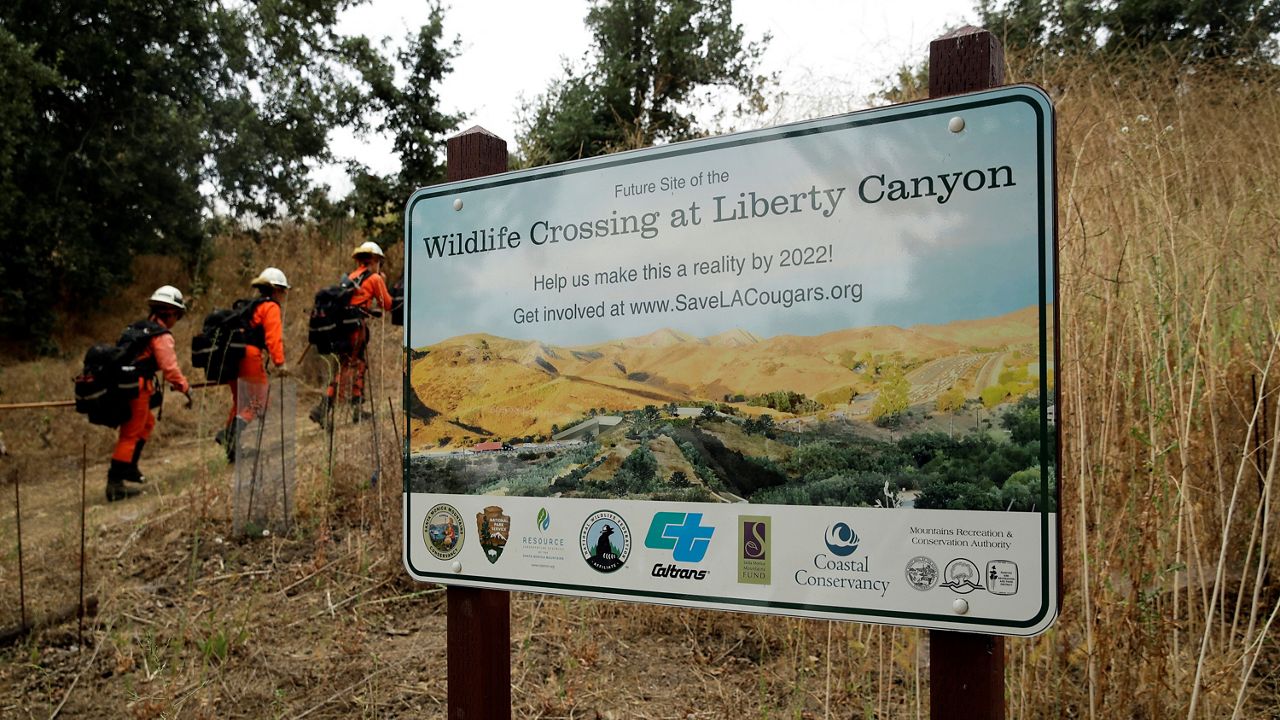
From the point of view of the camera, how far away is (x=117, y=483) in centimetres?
706

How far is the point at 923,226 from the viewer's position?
1.60 meters

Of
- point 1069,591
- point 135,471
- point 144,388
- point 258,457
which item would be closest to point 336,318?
point 144,388

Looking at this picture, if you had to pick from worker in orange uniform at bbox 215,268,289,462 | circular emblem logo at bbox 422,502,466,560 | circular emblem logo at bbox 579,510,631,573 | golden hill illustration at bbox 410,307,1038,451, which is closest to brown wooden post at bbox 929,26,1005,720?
golden hill illustration at bbox 410,307,1038,451

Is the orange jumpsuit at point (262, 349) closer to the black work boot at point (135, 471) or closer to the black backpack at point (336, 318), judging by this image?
the black backpack at point (336, 318)

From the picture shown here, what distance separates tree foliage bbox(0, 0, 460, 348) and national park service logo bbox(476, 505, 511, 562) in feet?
42.7

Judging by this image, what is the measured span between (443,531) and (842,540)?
102cm

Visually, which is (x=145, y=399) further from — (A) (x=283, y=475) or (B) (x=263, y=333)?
(A) (x=283, y=475)

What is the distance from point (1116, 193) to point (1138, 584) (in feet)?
7.06

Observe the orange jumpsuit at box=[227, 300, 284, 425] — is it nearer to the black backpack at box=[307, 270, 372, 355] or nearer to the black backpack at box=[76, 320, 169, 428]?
the black backpack at box=[307, 270, 372, 355]

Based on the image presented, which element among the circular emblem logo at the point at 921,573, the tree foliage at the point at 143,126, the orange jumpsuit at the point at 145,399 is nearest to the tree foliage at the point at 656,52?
the tree foliage at the point at 143,126

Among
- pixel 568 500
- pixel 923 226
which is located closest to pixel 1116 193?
pixel 923 226

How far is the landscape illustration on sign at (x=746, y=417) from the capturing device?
1.52 meters

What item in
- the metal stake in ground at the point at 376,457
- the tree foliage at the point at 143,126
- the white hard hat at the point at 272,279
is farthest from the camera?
the tree foliage at the point at 143,126

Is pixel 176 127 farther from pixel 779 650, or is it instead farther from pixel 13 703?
pixel 779 650
